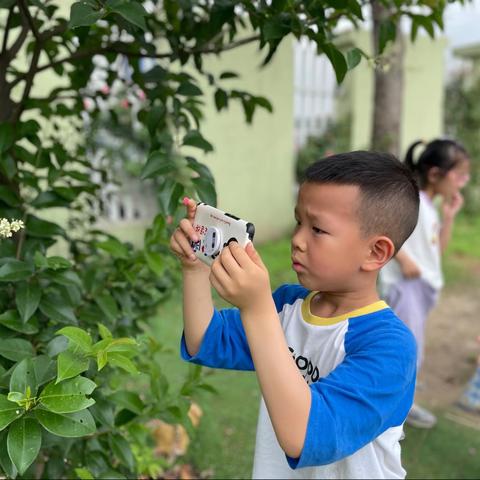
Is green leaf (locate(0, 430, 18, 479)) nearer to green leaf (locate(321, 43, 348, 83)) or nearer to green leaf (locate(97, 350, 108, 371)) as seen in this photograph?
green leaf (locate(97, 350, 108, 371))

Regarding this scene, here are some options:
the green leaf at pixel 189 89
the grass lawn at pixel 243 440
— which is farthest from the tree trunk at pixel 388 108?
the green leaf at pixel 189 89

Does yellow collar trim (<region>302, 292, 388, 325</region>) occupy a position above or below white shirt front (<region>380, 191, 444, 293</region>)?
above

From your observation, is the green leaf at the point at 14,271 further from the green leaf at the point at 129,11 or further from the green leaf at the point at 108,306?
the green leaf at the point at 129,11

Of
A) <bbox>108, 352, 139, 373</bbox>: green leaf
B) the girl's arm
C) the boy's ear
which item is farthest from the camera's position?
the girl's arm

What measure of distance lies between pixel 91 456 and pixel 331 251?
2.94 feet

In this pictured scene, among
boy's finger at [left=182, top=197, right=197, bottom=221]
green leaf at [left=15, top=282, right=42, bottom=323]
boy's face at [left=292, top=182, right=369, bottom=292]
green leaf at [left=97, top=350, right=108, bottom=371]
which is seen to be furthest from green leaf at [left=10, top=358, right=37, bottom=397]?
boy's face at [left=292, top=182, right=369, bottom=292]

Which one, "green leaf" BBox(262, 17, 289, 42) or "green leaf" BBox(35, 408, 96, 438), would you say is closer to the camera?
"green leaf" BBox(35, 408, 96, 438)

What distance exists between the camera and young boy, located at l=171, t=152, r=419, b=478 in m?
0.86

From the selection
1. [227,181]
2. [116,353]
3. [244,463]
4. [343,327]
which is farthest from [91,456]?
[227,181]

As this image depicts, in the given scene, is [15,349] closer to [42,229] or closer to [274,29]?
[42,229]

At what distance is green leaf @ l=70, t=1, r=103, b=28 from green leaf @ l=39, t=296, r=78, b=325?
1.92 feet

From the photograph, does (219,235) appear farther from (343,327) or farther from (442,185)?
(442,185)

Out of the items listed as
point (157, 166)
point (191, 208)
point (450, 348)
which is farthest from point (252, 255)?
point (450, 348)

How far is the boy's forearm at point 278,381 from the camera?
85 centimetres
